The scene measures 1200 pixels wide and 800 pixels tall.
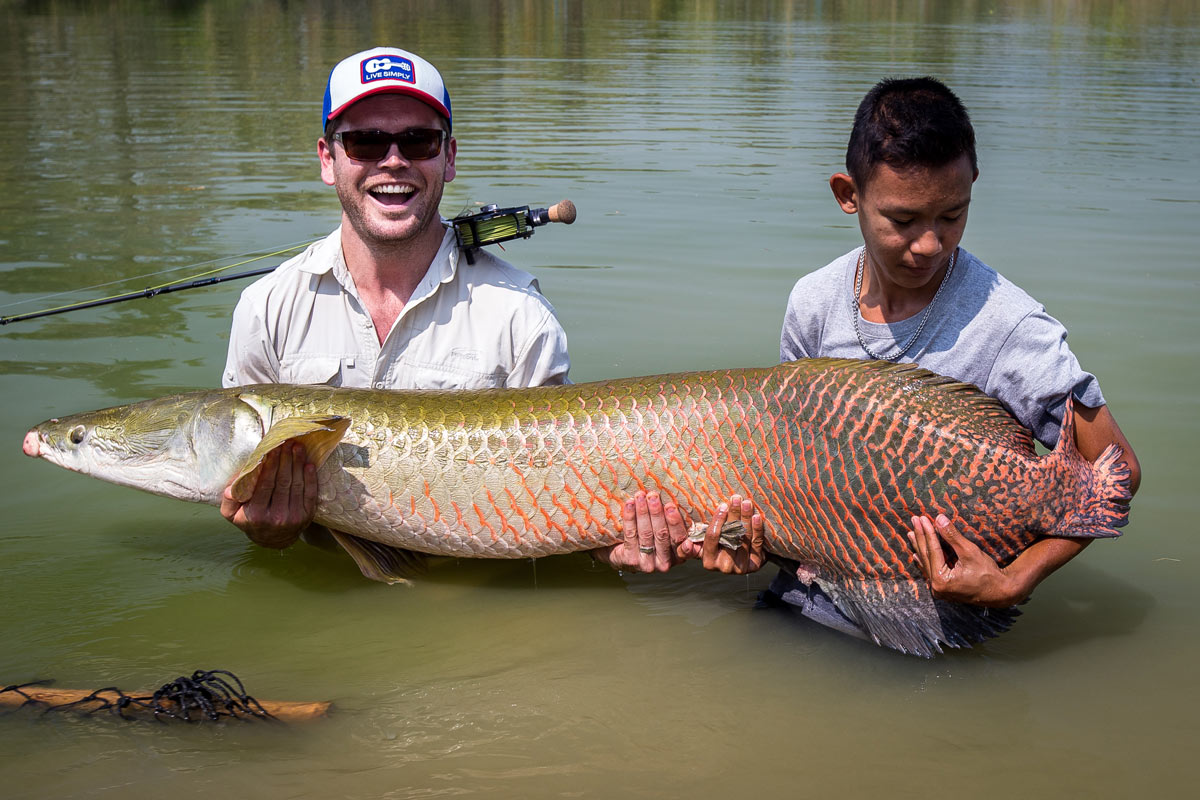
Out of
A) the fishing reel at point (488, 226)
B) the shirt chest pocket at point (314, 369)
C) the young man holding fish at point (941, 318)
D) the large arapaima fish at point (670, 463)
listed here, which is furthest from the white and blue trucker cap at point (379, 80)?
the young man holding fish at point (941, 318)

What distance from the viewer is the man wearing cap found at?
159 inches

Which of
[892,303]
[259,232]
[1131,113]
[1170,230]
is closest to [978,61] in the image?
[1131,113]

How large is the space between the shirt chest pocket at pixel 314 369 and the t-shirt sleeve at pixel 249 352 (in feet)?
0.22

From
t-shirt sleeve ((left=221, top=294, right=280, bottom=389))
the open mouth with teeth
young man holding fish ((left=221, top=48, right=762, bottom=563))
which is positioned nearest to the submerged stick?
young man holding fish ((left=221, top=48, right=762, bottom=563))

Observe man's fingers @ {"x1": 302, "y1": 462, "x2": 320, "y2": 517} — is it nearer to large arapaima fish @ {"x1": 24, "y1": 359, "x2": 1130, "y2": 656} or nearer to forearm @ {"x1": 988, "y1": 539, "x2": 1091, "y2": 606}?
large arapaima fish @ {"x1": 24, "y1": 359, "x2": 1130, "y2": 656}

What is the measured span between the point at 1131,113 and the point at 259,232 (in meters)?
11.2

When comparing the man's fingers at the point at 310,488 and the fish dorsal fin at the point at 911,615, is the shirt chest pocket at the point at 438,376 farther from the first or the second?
the fish dorsal fin at the point at 911,615

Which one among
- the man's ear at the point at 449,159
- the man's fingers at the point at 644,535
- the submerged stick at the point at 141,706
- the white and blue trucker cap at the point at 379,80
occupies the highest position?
the white and blue trucker cap at the point at 379,80

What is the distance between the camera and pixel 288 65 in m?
19.2

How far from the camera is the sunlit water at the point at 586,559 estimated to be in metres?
3.10

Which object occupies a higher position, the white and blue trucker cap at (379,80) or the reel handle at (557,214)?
the white and blue trucker cap at (379,80)

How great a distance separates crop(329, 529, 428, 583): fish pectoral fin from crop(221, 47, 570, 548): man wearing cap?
2.09ft

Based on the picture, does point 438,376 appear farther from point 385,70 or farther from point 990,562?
point 990,562

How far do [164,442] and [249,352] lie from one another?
20.4 inches
